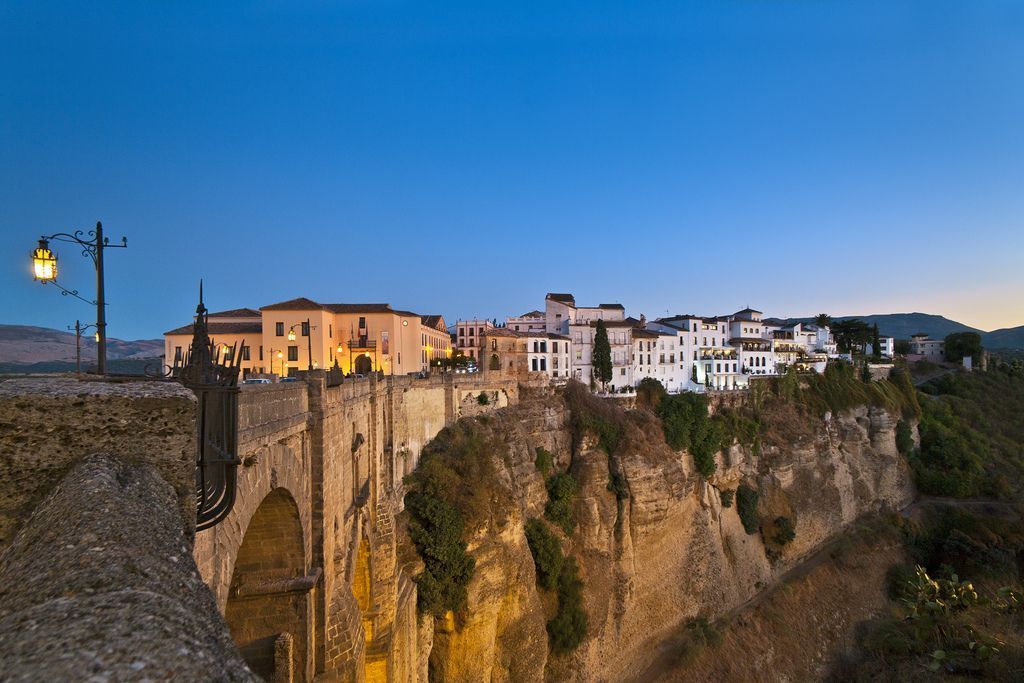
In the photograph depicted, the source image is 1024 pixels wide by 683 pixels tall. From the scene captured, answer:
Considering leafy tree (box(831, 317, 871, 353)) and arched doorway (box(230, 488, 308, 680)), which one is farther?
leafy tree (box(831, 317, 871, 353))

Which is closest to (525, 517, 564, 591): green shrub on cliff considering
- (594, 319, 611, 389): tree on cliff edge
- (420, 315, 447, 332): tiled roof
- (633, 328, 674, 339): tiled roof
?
(594, 319, 611, 389): tree on cliff edge

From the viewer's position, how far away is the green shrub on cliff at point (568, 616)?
22.4m

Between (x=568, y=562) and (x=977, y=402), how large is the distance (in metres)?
58.1

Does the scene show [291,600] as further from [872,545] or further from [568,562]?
[872,545]

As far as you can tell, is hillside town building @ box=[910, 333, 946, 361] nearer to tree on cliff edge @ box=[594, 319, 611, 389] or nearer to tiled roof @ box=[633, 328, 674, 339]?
tiled roof @ box=[633, 328, 674, 339]

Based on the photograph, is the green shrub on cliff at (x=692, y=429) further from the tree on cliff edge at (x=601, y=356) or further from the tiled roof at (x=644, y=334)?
the tiled roof at (x=644, y=334)

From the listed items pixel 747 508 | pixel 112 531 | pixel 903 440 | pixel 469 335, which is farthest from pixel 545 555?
pixel 903 440

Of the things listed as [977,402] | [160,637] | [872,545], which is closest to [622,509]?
[872,545]

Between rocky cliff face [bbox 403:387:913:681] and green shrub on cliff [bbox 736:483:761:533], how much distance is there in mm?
536

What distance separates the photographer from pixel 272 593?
318 inches

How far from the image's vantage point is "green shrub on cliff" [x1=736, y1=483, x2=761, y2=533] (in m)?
34.6

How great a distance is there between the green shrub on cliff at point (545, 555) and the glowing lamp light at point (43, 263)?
19.5m

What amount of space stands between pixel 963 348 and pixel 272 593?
288 ft

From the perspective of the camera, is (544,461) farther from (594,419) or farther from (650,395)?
(650,395)
